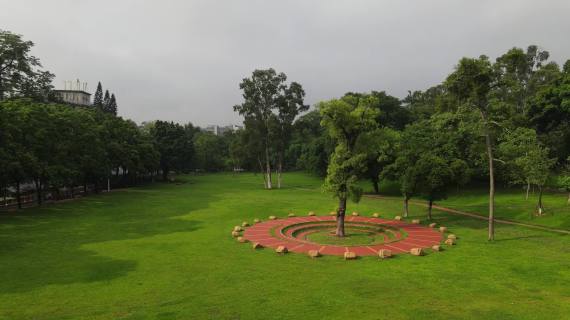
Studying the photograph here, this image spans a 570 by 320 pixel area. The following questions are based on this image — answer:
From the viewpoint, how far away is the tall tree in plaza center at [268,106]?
6003cm

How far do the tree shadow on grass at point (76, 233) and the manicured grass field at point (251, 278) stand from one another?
0.10 metres

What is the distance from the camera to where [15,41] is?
135ft

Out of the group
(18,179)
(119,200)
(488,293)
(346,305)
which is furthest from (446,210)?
(18,179)

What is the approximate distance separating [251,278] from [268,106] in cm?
4631

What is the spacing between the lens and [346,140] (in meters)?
26.1

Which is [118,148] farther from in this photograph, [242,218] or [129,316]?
[129,316]

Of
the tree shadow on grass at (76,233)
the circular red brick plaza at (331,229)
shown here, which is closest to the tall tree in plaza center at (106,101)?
the tree shadow on grass at (76,233)

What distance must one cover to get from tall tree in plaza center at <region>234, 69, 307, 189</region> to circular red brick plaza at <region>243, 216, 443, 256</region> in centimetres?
2950

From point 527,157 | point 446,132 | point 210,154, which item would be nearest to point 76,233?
point 527,157

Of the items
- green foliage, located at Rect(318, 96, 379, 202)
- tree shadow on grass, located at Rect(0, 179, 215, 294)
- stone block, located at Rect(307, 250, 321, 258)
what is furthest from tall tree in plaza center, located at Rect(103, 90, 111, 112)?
stone block, located at Rect(307, 250, 321, 258)

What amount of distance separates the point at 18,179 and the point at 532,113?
175 feet

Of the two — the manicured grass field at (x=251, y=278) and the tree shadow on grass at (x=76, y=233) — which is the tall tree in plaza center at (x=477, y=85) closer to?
the manicured grass field at (x=251, y=278)

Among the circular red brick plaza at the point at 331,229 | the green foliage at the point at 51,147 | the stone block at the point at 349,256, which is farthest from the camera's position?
the green foliage at the point at 51,147

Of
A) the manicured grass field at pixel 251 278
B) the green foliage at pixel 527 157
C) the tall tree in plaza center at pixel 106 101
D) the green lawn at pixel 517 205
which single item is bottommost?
the manicured grass field at pixel 251 278
